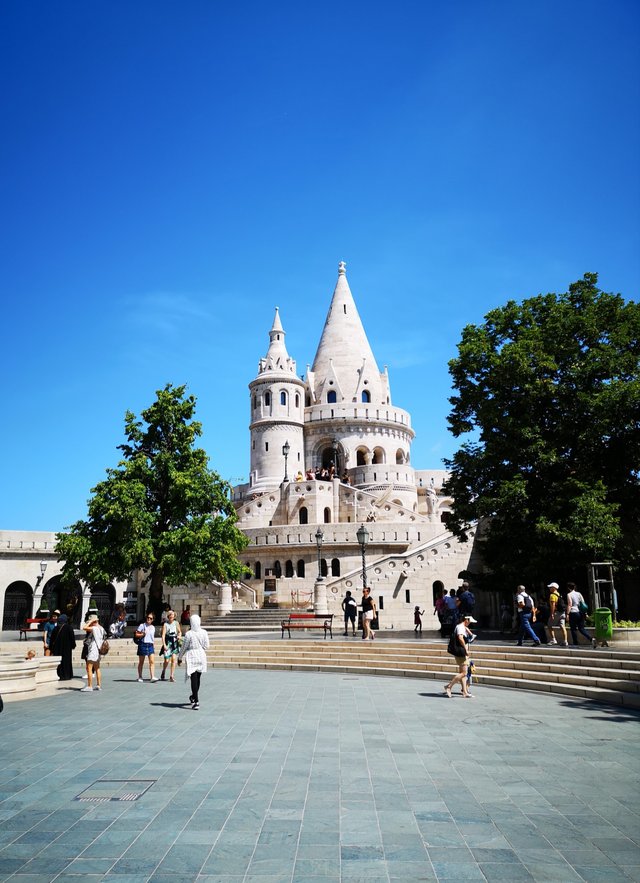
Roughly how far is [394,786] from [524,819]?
1.43 m

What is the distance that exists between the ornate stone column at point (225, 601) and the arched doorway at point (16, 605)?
1371 cm

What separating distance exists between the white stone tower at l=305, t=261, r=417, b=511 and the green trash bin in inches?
1500

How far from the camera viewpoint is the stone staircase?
42.2 feet

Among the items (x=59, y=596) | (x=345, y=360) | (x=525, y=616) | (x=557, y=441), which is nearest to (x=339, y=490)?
(x=345, y=360)

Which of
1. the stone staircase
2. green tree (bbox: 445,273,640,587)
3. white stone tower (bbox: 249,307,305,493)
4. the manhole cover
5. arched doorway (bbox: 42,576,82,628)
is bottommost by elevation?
the manhole cover

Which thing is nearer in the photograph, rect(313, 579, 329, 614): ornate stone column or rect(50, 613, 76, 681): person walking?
rect(50, 613, 76, 681): person walking

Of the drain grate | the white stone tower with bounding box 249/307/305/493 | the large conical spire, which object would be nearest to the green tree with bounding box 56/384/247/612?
the drain grate

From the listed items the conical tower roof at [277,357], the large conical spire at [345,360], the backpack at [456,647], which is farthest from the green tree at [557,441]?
the large conical spire at [345,360]

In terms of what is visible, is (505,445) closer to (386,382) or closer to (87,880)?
(87,880)

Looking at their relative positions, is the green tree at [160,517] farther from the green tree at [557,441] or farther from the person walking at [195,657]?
the person walking at [195,657]

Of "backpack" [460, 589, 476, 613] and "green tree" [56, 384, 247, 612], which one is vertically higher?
"green tree" [56, 384, 247, 612]

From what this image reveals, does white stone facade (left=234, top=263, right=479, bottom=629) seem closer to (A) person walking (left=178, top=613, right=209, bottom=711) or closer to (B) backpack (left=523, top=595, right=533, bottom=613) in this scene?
(B) backpack (left=523, top=595, right=533, bottom=613)

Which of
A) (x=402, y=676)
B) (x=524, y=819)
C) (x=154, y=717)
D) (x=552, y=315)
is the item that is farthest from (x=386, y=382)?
(x=524, y=819)

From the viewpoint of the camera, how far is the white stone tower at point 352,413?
57281mm
